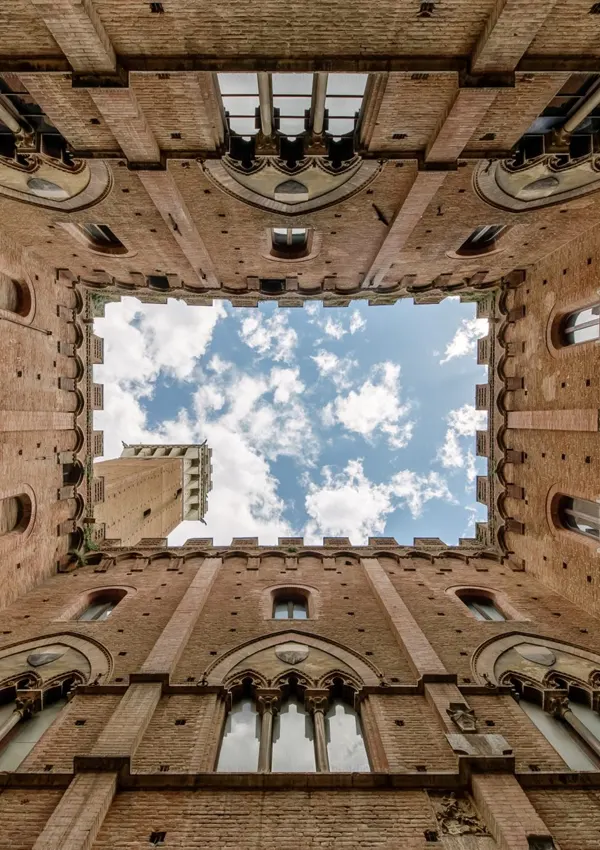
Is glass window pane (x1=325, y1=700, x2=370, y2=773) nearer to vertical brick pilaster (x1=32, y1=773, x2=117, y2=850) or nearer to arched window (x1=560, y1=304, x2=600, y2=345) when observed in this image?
vertical brick pilaster (x1=32, y1=773, x2=117, y2=850)

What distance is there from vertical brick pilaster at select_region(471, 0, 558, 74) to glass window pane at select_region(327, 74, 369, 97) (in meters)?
2.62

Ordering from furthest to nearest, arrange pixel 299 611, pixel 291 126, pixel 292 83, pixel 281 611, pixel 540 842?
pixel 299 611, pixel 281 611, pixel 291 126, pixel 292 83, pixel 540 842

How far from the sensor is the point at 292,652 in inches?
453

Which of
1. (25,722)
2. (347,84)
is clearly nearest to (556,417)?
(347,84)

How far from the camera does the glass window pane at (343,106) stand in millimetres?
11164

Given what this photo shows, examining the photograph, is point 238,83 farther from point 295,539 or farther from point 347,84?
point 295,539

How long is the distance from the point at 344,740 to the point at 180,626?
4855 millimetres

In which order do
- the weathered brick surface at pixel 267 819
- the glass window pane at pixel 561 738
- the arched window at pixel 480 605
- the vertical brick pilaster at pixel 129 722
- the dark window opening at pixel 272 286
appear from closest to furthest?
the weathered brick surface at pixel 267 819 → the vertical brick pilaster at pixel 129 722 → the glass window pane at pixel 561 738 → the arched window at pixel 480 605 → the dark window opening at pixel 272 286

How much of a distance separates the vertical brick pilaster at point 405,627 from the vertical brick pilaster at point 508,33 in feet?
39.0

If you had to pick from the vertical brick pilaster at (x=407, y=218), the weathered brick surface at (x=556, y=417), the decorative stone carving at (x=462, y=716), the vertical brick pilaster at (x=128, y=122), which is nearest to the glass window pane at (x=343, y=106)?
the vertical brick pilaster at (x=407, y=218)

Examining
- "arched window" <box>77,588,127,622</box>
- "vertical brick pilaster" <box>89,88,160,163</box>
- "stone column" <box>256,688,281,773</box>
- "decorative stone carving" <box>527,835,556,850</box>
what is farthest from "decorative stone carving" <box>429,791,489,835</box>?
"vertical brick pilaster" <box>89,88,160,163</box>

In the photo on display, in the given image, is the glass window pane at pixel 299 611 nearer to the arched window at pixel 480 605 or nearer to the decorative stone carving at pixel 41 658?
the arched window at pixel 480 605

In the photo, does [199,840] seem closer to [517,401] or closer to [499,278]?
[517,401]

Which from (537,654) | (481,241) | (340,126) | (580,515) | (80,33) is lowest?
(537,654)
